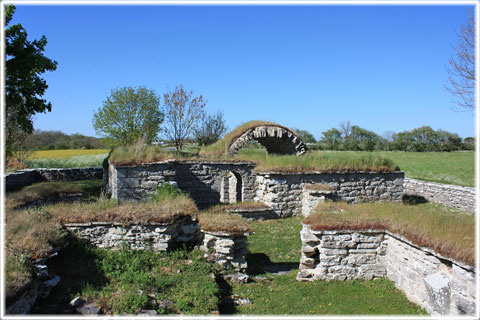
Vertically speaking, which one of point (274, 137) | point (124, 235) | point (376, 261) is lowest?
point (376, 261)

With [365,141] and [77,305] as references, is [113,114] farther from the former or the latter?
[365,141]

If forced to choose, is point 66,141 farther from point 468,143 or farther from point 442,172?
point 468,143

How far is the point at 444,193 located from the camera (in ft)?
57.8

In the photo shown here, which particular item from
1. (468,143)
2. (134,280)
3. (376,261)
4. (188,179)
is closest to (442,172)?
(188,179)

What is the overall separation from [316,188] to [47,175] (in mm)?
20271

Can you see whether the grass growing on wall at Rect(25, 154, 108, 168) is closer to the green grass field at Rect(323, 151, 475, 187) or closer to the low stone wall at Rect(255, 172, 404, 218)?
the low stone wall at Rect(255, 172, 404, 218)

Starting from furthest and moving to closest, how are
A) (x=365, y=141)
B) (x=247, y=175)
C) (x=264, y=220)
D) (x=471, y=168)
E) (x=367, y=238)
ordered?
(x=365, y=141) < (x=471, y=168) < (x=247, y=175) < (x=264, y=220) < (x=367, y=238)

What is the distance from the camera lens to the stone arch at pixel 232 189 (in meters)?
16.5

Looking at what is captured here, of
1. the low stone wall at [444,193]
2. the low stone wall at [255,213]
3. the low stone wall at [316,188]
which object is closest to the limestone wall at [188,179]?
the low stone wall at [316,188]

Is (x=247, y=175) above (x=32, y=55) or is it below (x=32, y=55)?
below

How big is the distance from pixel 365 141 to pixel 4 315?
52286 mm

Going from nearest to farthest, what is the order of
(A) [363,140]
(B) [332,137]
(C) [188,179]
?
(C) [188,179] < (A) [363,140] < (B) [332,137]

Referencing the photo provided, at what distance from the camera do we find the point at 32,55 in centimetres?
1285

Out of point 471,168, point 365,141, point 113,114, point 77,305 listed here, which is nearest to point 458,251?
point 77,305
